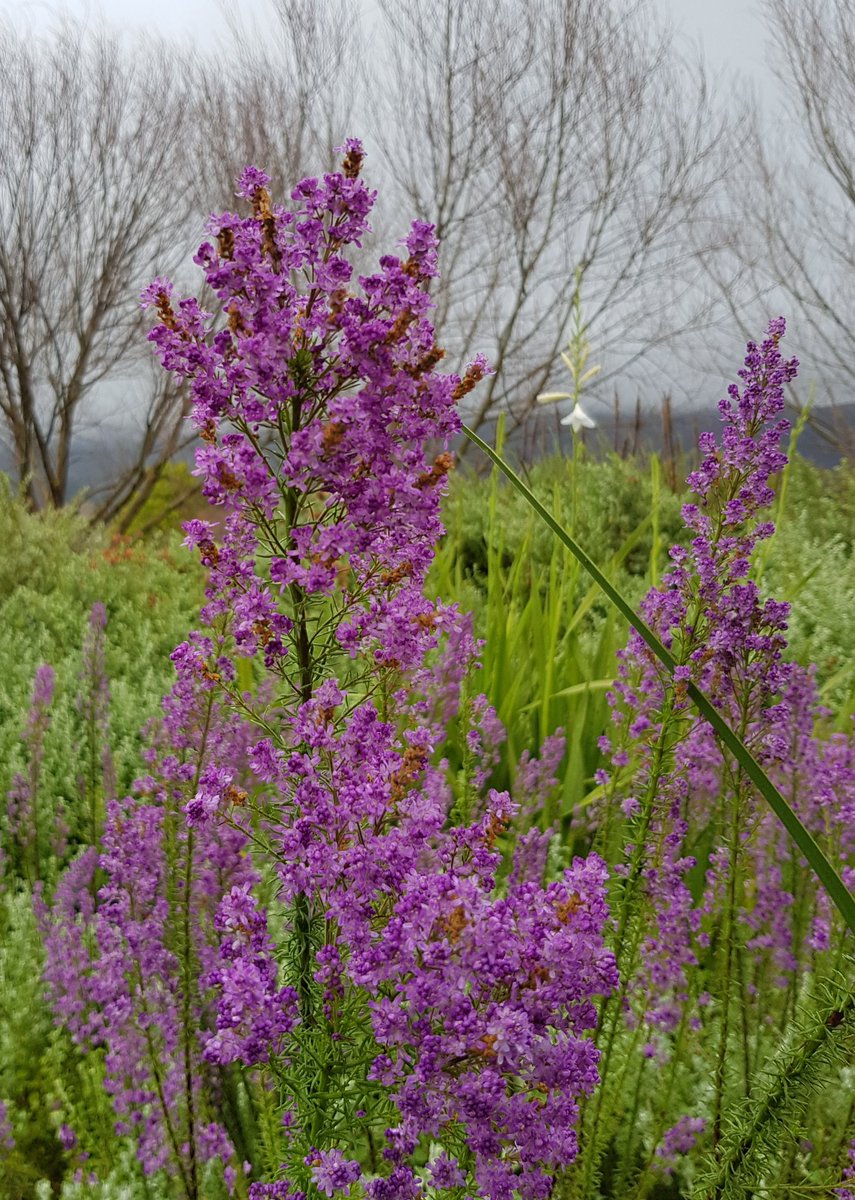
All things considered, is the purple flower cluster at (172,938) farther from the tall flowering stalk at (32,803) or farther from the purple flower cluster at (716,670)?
the tall flowering stalk at (32,803)

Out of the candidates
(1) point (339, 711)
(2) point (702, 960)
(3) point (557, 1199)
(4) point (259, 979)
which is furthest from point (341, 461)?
(2) point (702, 960)

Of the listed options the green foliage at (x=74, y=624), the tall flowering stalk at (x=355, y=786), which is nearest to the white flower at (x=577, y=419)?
the green foliage at (x=74, y=624)

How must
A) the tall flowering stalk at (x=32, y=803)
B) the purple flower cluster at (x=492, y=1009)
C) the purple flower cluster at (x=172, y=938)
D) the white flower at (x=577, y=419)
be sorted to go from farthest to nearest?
the white flower at (x=577, y=419), the tall flowering stalk at (x=32, y=803), the purple flower cluster at (x=172, y=938), the purple flower cluster at (x=492, y=1009)

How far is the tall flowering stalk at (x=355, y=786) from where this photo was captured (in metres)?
0.88

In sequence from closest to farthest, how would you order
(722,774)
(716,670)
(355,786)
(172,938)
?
(355,786) < (716,670) < (722,774) < (172,938)

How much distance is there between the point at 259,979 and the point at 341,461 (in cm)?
54

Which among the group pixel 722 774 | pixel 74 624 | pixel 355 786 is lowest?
pixel 74 624

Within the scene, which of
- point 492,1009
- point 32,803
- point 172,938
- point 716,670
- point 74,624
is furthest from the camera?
point 74,624

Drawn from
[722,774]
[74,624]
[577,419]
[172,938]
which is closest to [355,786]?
[722,774]

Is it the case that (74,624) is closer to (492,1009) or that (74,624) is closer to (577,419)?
(577,419)

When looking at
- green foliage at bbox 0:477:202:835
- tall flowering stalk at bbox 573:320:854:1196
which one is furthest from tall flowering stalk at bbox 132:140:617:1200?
green foliage at bbox 0:477:202:835

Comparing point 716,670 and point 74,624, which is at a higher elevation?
point 716,670

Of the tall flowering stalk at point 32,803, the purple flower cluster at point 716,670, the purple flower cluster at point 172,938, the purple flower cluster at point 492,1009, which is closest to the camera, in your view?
the purple flower cluster at point 492,1009

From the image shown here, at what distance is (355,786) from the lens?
3.34 feet
